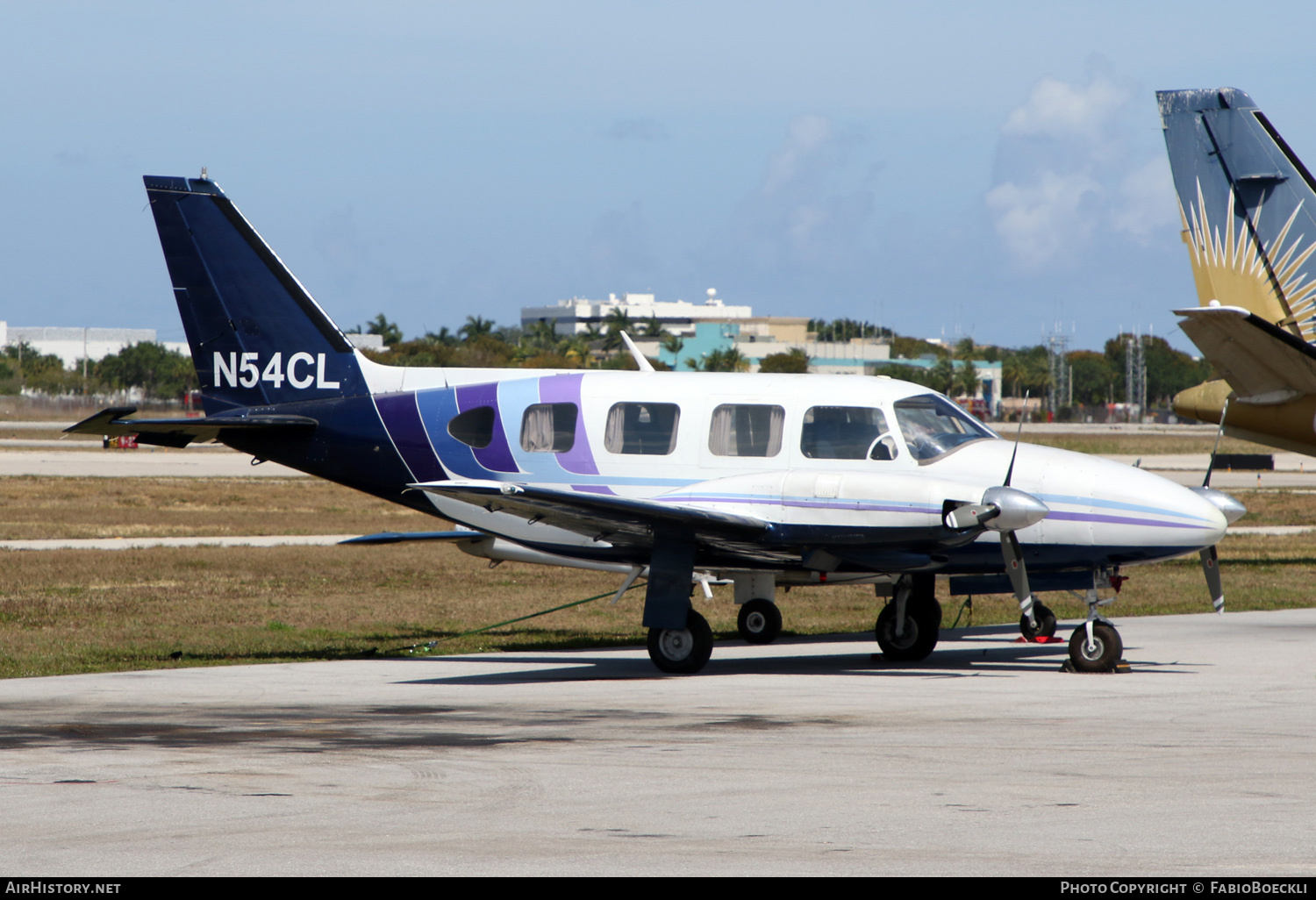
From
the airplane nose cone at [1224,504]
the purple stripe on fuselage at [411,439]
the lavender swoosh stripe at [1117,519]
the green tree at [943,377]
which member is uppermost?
the green tree at [943,377]

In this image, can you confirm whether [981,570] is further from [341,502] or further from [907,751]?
[341,502]

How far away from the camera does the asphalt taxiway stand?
22.2ft

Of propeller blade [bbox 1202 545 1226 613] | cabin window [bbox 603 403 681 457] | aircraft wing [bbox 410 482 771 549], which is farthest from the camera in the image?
cabin window [bbox 603 403 681 457]

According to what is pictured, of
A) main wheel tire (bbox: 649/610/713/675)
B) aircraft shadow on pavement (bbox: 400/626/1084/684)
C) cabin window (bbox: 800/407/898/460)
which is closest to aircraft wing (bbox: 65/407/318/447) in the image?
aircraft shadow on pavement (bbox: 400/626/1084/684)

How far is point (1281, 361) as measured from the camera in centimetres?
1927

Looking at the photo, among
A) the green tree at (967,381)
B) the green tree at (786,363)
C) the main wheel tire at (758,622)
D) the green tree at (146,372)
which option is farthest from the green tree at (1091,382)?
the main wheel tire at (758,622)

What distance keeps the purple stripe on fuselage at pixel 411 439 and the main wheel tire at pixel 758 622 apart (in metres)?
4.24

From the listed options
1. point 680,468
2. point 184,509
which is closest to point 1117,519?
point 680,468

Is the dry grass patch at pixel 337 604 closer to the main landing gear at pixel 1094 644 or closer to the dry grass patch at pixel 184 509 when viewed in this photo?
the main landing gear at pixel 1094 644

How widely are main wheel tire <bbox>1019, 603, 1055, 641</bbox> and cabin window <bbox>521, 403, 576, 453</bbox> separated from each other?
17.3ft

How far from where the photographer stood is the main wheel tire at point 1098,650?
14.1 meters

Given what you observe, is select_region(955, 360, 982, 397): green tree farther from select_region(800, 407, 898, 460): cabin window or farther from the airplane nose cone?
select_region(800, 407, 898, 460): cabin window

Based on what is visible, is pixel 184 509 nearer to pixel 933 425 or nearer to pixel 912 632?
pixel 912 632

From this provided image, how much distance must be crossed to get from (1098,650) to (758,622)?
4.64 m
